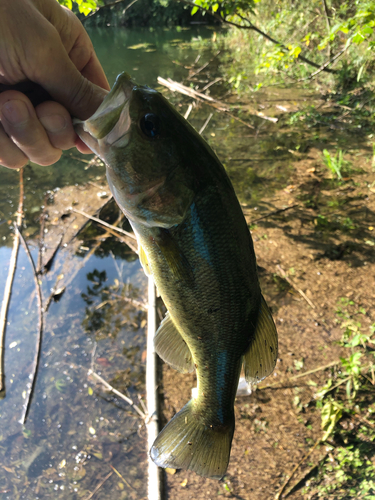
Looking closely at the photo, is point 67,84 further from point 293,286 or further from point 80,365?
point 293,286

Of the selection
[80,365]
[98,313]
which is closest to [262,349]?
[80,365]

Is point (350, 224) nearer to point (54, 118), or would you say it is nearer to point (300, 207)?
point (300, 207)

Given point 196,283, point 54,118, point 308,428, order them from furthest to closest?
point 308,428 < point 54,118 < point 196,283

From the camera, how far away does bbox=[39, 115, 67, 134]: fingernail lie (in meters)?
1.46

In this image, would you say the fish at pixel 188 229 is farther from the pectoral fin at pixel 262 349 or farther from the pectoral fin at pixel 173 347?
the pectoral fin at pixel 173 347

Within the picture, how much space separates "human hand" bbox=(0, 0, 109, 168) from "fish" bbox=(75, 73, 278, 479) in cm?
12

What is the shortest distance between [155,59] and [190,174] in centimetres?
1800

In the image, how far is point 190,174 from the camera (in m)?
1.27

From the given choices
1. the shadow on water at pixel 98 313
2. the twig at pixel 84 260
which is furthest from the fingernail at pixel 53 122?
the twig at pixel 84 260

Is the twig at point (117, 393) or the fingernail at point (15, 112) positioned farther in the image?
the twig at point (117, 393)

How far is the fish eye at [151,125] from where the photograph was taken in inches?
49.1

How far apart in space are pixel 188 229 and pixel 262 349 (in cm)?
67

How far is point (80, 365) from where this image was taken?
397cm

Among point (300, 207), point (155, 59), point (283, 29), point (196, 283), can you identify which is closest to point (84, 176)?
point (300, 207)
